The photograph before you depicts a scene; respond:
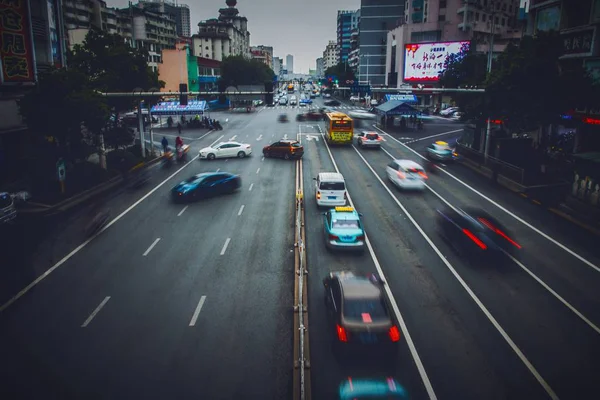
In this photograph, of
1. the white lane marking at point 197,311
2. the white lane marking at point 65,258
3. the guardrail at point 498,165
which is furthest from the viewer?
the guardrail at point 498,165

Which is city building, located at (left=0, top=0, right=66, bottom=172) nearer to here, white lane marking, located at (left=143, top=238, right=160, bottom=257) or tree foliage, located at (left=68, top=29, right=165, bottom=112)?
tree foliage, located at (left=68, top=29, right=165, bottom=112)

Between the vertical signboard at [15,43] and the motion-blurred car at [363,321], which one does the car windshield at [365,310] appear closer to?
the motion-blurred car at [363,321]

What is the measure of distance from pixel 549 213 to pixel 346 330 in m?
19.1

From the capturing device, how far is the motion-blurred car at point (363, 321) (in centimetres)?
1149

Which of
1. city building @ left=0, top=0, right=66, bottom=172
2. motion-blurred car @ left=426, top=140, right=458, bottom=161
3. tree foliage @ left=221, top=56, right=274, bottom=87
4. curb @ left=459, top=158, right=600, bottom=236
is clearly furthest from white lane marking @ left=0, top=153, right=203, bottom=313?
tree foliage @ left=221, top=56, right=274, bottom=87

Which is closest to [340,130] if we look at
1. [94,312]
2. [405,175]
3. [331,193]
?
[405,175]

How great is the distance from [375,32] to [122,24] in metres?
78.9

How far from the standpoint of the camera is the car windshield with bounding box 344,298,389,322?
38.8 ft

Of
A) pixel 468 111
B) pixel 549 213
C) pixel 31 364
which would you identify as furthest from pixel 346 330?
pixel 468 111

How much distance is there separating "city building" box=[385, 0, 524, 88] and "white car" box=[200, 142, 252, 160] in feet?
214

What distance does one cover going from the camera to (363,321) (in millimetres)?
11703

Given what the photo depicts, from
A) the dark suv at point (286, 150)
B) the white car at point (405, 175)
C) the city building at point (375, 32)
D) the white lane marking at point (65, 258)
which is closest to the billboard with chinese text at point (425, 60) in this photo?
the city building at point (375, 32)

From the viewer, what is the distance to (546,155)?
38812 mm

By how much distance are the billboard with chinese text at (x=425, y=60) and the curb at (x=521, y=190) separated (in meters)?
55.4
